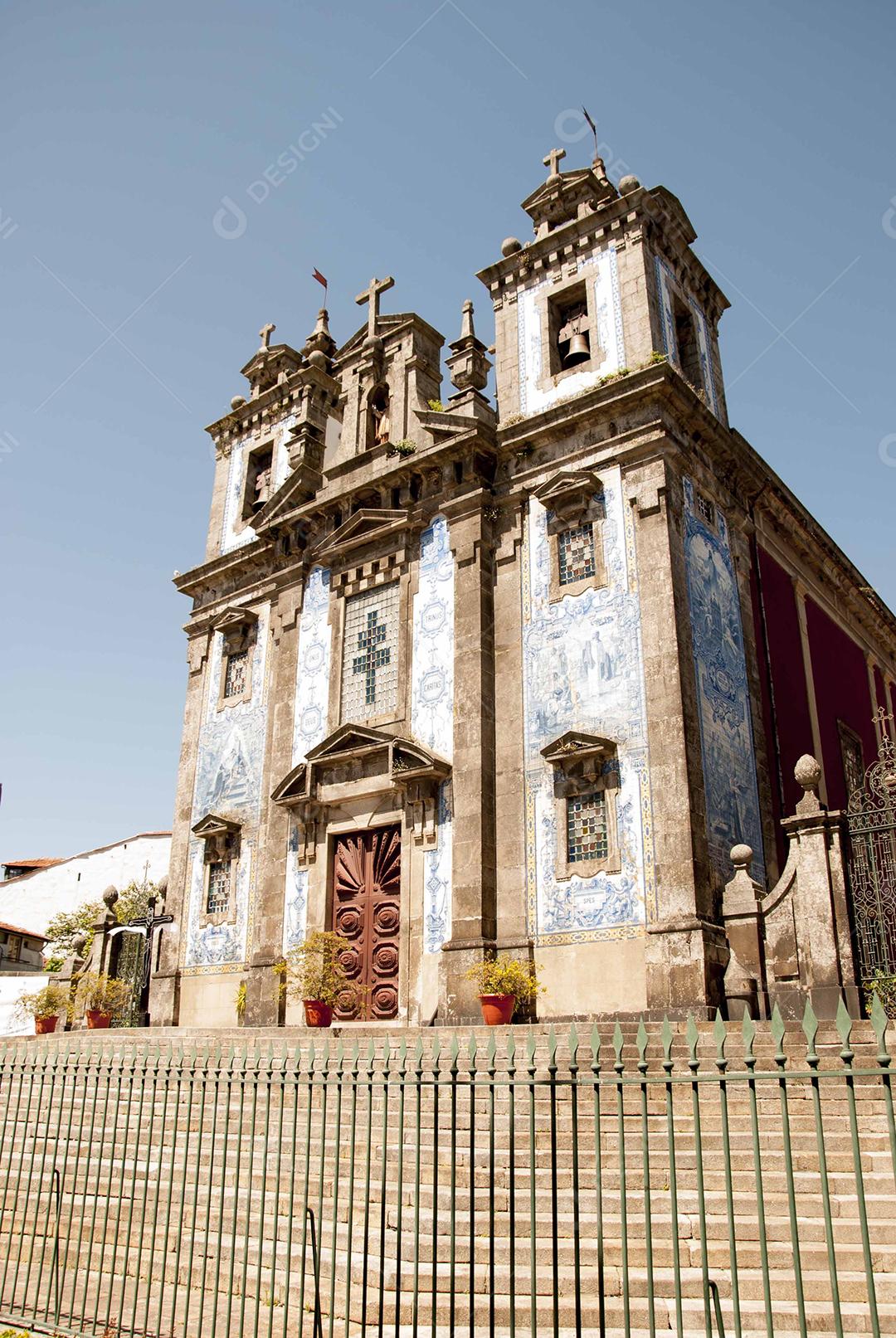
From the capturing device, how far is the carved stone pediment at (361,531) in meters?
18.9

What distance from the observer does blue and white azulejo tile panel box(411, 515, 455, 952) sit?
637 inches

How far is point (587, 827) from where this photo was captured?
15.1 m

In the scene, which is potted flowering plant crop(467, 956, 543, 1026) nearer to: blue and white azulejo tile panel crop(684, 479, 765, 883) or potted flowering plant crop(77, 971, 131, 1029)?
blue and white azulejo tile panel crop(684, 479, 765, 883)

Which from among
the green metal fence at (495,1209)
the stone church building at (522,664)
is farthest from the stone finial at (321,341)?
the green metal fence at (495,1209)

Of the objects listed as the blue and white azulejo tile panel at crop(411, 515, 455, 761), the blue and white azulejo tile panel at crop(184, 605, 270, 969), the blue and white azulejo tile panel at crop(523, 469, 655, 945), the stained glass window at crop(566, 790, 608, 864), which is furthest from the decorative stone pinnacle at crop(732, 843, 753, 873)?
the blue and white azulejo tile panel at crop(184, 605, 270, 969)

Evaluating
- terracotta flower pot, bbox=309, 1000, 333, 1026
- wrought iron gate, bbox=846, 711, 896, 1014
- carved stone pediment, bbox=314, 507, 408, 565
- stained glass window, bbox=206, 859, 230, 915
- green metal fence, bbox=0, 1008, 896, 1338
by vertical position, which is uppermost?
carved stone pediment, bbox=314, 507, 408, 565

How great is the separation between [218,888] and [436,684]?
20.1ft

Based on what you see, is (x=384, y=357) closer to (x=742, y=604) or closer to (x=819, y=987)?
(x=742, y=604)

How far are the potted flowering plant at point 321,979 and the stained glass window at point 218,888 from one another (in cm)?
269

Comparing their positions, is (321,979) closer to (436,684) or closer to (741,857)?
(436,684)

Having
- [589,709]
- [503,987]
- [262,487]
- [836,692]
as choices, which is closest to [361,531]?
[262,487]

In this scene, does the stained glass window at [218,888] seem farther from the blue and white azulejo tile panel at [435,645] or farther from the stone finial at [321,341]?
the stone finial at [321,341]

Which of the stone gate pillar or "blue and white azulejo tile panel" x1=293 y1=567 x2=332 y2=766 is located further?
"blue and white azulejo tile panel" x1=293 y1=567 x2=332 y2=766

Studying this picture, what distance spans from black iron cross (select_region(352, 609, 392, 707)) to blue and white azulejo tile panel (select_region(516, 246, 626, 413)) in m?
4.51
